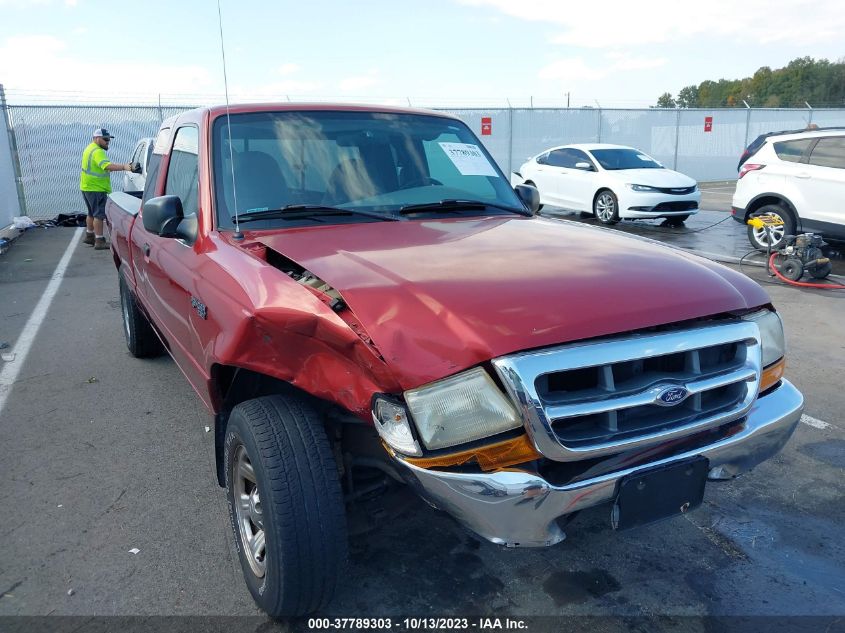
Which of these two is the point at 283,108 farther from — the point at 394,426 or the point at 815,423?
the point at 815,423

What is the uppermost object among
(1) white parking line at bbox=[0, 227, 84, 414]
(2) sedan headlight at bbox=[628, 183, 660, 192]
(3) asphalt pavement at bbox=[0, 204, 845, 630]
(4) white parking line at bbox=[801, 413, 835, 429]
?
(2) sedan headlight at bbox=[628, 183, 660, 192]

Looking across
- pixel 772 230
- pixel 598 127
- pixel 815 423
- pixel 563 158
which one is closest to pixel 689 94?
pixel 598 127

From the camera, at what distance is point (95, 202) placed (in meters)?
11.3

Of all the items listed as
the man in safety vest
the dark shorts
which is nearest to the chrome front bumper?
the man in safety vest

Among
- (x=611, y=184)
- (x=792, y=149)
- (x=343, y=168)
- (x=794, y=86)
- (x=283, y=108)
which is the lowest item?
(x=611, y=184)

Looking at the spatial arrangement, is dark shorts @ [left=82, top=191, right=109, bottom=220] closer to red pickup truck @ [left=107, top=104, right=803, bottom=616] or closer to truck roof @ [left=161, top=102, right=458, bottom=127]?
truck roof @ [left=161, top=102, right=458, bottom=127]

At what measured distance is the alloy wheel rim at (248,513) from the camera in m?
2.44

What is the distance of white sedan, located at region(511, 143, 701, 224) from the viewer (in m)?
12.3

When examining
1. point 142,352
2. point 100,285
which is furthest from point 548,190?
point 142,352

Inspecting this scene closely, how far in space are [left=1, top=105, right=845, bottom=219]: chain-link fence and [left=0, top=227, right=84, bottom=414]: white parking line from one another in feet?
21.9

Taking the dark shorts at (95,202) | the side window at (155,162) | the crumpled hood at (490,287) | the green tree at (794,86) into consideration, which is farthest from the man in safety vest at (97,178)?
the green tree at (794,86)

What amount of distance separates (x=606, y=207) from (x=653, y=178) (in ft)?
3.26

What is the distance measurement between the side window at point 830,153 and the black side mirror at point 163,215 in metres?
8.96

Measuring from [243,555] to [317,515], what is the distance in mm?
601
